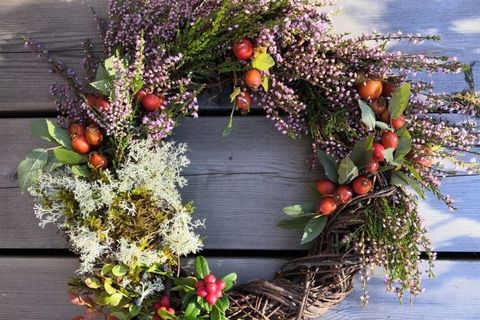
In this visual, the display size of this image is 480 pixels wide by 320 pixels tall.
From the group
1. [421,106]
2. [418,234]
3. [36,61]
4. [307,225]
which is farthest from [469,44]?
[36,61]

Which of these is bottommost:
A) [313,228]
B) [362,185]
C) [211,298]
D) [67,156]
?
[211,298]

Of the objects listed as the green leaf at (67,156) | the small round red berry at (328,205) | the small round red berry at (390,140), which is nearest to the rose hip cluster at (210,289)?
the small round red berry at (328,205)

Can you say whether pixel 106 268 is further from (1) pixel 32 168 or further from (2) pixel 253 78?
(2) pixel 253 78

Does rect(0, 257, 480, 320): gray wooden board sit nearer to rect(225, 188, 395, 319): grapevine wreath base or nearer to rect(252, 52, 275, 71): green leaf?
rect(225, 188, 395, 319): grapevine wreath base

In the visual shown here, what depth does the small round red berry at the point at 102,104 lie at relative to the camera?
4.75 feet

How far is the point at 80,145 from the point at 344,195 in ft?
2.21

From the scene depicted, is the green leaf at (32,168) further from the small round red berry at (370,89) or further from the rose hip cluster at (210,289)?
the small round red berry at (370,89)

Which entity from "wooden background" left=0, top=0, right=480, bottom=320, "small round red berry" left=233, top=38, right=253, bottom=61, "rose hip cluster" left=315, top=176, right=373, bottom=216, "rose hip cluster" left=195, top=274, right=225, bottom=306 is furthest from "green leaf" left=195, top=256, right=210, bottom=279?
"small round red berry" left=233, top=38, right=253, bottom=61

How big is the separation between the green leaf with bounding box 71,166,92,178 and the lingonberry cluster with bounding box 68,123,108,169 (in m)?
0.03

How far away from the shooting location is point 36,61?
1.78 meters

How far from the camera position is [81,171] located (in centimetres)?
150

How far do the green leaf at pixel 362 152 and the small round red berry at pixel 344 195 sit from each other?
7 cm

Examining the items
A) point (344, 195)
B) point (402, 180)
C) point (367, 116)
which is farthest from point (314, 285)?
point (367, 116)

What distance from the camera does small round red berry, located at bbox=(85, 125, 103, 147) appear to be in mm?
1491
